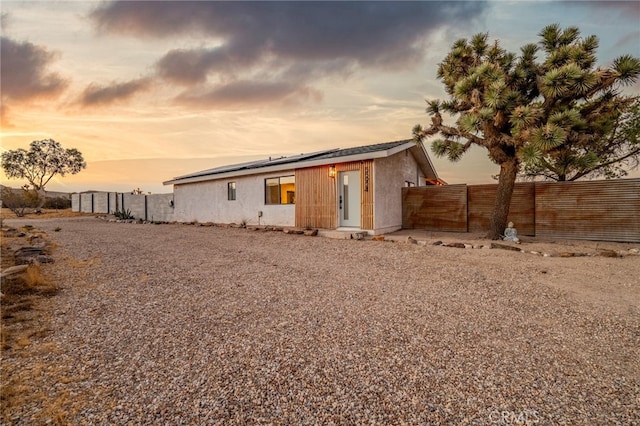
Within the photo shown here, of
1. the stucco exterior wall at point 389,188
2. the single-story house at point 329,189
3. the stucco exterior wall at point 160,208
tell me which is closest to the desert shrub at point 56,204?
the stucco exterior wall at point 160,208

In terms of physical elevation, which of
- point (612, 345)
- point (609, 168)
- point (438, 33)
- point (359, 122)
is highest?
point (438, 33)

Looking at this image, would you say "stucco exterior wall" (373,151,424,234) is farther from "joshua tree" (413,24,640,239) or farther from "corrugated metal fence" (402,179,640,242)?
"joshua tree" (413,24,640,239)

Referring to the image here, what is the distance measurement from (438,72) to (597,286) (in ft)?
26.7

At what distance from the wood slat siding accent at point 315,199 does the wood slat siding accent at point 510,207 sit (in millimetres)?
Answer: 5343

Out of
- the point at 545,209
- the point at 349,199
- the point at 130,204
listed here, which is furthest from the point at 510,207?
the point at 130,204

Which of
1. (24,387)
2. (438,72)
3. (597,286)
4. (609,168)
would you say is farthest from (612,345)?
(609,168)

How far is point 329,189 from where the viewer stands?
11.4m

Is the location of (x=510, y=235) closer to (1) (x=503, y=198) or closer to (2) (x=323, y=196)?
(1) (x=503, y=198)

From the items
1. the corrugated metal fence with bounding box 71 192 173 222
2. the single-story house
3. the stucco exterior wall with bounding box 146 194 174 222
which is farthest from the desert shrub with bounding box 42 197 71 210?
the single-story house

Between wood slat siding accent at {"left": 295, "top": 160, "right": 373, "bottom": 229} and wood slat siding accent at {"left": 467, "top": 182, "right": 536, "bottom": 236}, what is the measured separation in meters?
4.19

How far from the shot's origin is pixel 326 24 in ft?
34.0

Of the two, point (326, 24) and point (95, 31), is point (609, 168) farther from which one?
point (95, 31)

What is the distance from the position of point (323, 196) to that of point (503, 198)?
6.15 meters

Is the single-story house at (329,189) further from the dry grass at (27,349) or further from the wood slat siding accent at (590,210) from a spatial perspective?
the dry grass at (27,349)
